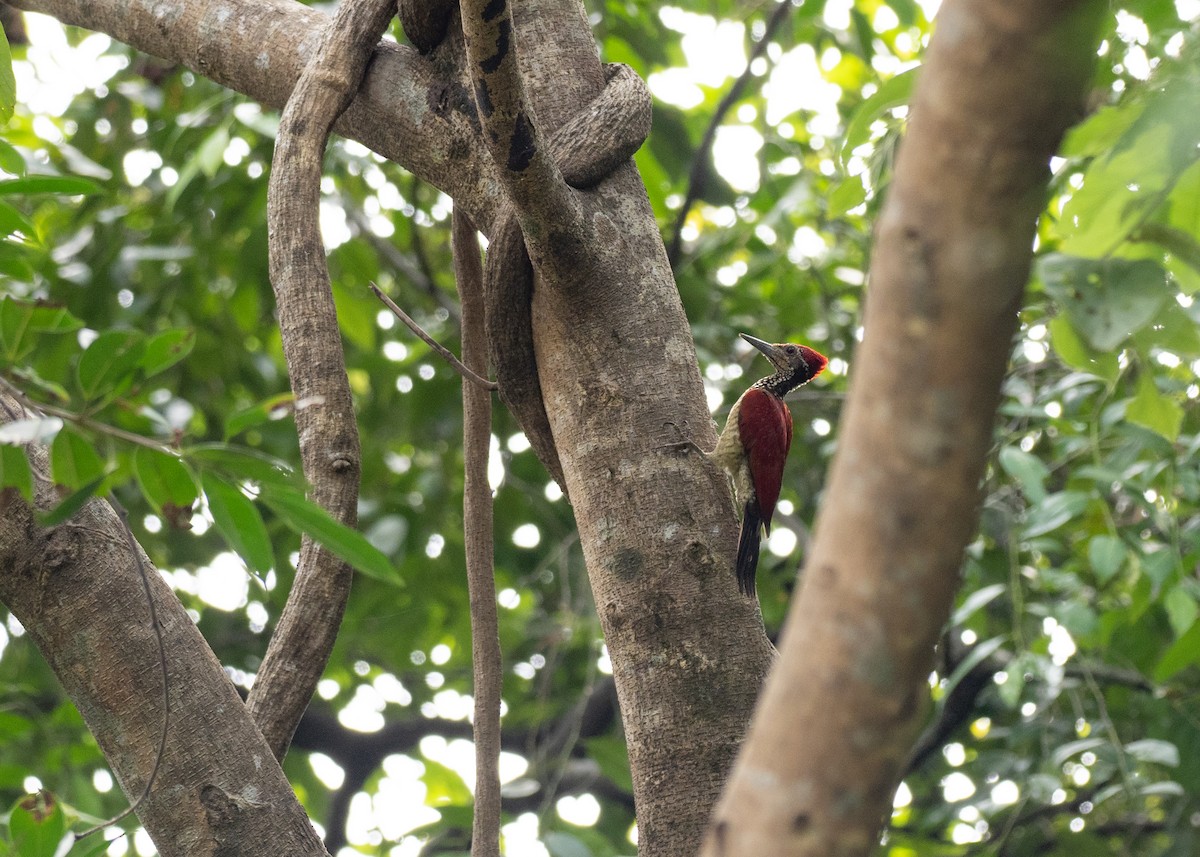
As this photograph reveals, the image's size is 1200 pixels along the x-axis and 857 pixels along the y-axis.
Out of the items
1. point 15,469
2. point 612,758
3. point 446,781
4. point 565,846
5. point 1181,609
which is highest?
point 15,469

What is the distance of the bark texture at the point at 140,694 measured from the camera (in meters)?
1.46

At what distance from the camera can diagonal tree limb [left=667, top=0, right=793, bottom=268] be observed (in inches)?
129

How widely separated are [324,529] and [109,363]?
0.91ft

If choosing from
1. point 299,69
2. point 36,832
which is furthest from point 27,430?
point 299,69

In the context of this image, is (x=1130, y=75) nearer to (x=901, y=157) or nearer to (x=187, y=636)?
(x=901, y=157)

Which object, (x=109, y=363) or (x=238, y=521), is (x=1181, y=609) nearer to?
(x=238, y=521)

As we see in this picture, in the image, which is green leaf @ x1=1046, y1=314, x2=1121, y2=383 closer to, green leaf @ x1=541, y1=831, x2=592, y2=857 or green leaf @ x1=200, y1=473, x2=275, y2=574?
green leaf @ x1=200, y1=473, x2=275, y2=574

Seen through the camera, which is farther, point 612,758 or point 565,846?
point 612,758

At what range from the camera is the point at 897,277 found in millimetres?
646

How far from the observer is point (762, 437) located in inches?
121

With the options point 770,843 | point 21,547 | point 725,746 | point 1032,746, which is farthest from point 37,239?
point 1032,746

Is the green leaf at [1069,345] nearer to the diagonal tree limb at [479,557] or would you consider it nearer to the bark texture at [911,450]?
the bark texture at [911,450]

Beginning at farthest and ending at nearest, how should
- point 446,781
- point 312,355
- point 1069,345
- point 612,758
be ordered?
point 446,781 < point 612,758 < point 312,355 < point 1069,345

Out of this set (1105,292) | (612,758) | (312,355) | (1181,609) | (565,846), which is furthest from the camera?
(612,758)
